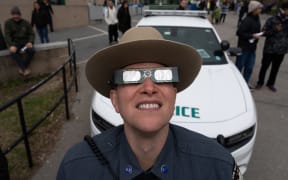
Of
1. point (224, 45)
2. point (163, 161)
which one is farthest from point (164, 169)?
point (224, 45)

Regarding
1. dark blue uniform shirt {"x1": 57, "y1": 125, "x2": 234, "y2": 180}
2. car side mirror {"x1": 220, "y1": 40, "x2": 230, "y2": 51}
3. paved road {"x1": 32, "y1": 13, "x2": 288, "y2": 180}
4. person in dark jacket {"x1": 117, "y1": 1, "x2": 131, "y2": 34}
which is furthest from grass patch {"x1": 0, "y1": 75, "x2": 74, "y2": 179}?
person in dark jacket {"x1": 117, "y1": 1, "x2": 131, "y2": 34}

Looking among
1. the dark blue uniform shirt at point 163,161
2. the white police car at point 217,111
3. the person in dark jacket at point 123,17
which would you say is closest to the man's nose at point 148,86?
the dark blue uniform shirt at point 163,161

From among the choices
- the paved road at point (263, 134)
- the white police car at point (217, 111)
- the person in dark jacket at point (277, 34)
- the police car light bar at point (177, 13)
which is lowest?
the paved road at point (263, 134)

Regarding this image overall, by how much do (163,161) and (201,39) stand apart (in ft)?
11.5

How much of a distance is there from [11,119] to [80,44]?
695 centimetres

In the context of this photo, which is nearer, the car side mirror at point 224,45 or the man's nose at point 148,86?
the man's nose at point 148,86

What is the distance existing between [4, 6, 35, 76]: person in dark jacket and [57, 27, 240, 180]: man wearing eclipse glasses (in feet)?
19.5

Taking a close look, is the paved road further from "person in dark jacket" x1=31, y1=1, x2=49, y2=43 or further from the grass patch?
"person in dark jacket" x1=31, y1=1, x2=49, y2=43

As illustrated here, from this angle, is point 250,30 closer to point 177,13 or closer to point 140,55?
point 177,13

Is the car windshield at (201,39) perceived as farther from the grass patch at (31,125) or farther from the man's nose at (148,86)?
the man's nose at (148,86)

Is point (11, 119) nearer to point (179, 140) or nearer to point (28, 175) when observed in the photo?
point (28, 175)

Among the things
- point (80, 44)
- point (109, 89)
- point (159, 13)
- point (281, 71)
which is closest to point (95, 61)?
point (109, 89)

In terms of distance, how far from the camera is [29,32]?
261 inches

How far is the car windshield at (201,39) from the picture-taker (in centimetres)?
414
